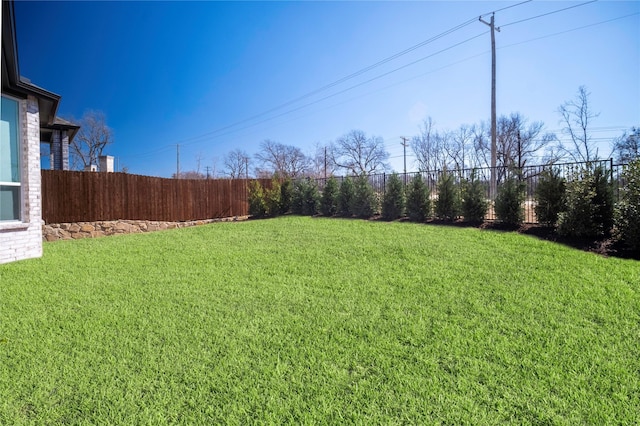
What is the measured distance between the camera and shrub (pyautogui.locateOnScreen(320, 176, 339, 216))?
1128cm

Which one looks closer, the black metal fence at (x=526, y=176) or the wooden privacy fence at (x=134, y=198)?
the black metal fence at (x=526, y=176)

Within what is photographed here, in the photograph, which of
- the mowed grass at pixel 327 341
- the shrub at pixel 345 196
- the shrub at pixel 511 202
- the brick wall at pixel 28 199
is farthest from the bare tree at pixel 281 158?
the mowed grass at pixel 327 341

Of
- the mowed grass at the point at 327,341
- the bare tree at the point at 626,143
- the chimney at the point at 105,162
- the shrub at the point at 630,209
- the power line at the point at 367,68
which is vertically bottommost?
the mowed grass at the point at 327,341

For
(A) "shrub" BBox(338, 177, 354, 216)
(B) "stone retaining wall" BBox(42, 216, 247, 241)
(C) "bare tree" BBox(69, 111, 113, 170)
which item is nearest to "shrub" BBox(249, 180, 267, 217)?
(B) "stone retaining wall" BBox(42, 216, 247, 241)

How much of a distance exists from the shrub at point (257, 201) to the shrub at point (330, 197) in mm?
2626

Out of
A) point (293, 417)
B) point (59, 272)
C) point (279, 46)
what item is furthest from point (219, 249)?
point (279, 46)

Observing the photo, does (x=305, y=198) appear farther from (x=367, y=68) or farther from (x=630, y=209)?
(x=367, y=68)

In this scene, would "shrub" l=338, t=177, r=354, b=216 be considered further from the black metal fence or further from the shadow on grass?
the shadow on grass

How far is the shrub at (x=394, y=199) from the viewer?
366 inches

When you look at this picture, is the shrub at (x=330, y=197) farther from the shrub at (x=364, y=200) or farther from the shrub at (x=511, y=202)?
the shrub at (x=511, y=202)

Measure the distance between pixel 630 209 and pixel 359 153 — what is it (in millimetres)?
39509

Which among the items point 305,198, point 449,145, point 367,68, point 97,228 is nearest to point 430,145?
point 449,145

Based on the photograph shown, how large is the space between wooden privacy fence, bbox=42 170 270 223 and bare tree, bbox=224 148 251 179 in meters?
33.6

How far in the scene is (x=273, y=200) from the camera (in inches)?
496
